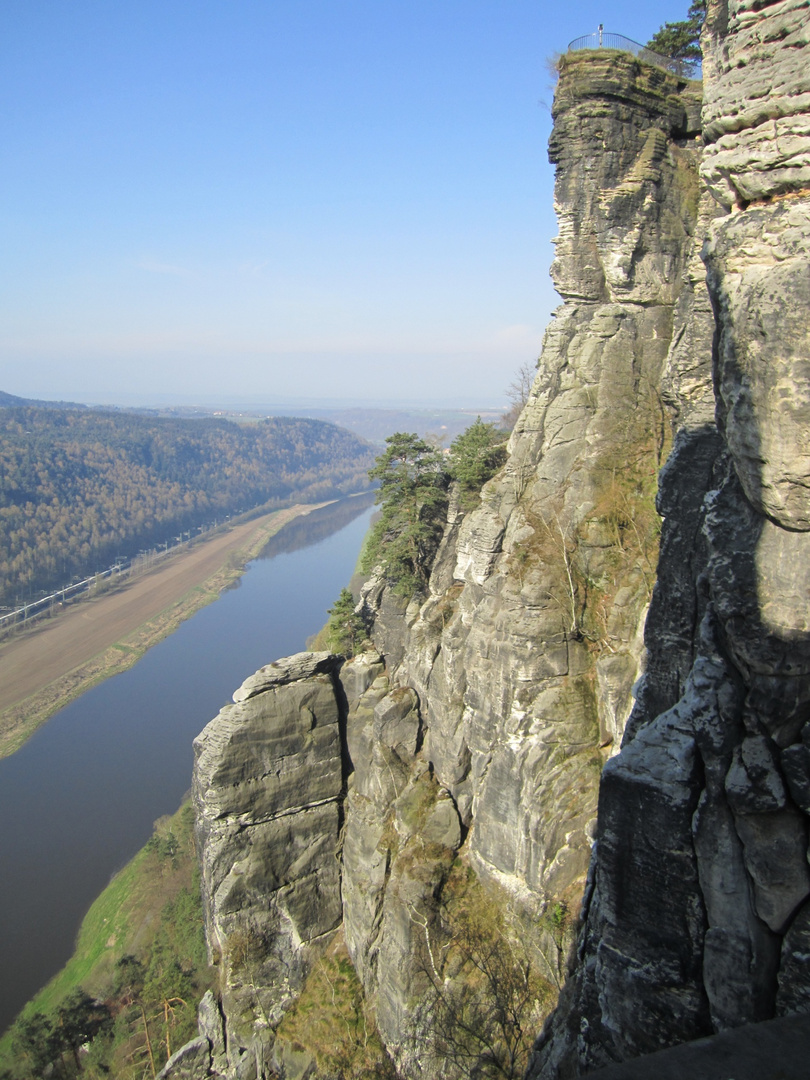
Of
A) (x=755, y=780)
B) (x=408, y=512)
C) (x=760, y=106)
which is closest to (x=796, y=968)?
(x=755, y=780)

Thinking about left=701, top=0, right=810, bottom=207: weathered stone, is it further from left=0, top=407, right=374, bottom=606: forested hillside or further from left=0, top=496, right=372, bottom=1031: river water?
left=0, top=407, right=374, bottom=606: forested hillside

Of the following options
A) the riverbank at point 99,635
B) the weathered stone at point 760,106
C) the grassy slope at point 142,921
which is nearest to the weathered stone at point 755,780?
the weathered stone at point 760,106

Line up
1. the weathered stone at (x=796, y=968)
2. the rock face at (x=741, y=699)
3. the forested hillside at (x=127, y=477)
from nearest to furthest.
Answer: the weathered stone at (x=796, y=968) → the rock face at (x=741, y=699) → the forested hillside at (x=127, y=477)

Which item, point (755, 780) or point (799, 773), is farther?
point (755, 780)

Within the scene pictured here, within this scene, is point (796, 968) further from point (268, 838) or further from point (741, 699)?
point (268, 838)

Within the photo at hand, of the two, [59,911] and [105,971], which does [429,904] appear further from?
[59,911]

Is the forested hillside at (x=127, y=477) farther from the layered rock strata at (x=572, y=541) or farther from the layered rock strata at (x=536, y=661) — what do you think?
the layered rock strata at (x=572, y=541)
